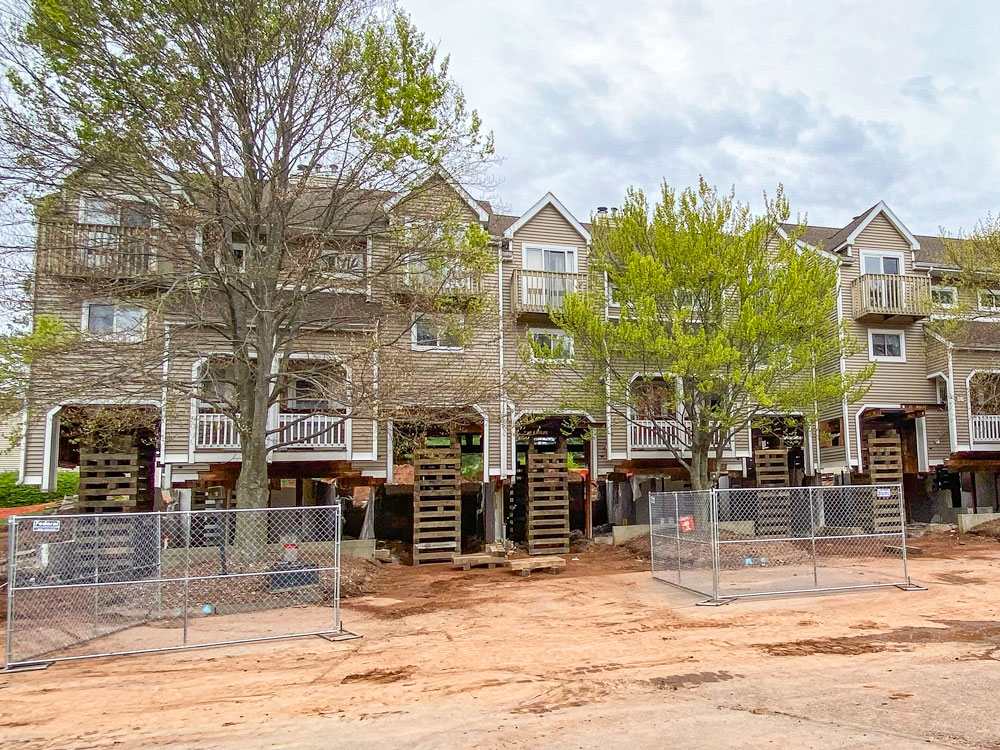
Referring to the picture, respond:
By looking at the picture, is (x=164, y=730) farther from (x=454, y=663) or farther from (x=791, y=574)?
(x=791, y=574)

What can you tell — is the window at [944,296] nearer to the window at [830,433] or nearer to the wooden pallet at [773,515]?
the window at [830,433]

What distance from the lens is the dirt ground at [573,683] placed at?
602 cm

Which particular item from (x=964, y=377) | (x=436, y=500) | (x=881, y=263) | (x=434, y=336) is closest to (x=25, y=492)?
(x=436, y=500)

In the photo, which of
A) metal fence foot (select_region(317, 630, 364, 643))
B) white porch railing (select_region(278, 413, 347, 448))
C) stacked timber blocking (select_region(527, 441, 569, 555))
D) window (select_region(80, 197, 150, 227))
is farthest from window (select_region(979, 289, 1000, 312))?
window (select_region(80, 197, 150, 227))

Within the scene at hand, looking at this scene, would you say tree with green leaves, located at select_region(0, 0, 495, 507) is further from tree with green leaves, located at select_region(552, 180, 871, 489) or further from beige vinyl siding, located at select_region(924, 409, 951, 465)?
beige vinyl siding, located at select_region(924, 409, 951, 465)

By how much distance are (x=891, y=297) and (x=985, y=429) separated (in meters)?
5.20

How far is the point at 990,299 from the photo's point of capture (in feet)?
72.7

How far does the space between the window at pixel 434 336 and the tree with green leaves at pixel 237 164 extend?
498 mm

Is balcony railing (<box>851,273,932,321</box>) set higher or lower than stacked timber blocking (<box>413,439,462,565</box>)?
higher

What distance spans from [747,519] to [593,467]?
493 centimetres


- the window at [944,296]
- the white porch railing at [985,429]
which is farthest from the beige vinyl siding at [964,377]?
the window at [944,296]

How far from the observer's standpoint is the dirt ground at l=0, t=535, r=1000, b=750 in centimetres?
602

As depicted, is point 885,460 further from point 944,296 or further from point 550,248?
point 550,248

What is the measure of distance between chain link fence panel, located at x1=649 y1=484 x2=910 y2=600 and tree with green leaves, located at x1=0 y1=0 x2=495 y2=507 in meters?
6.51
